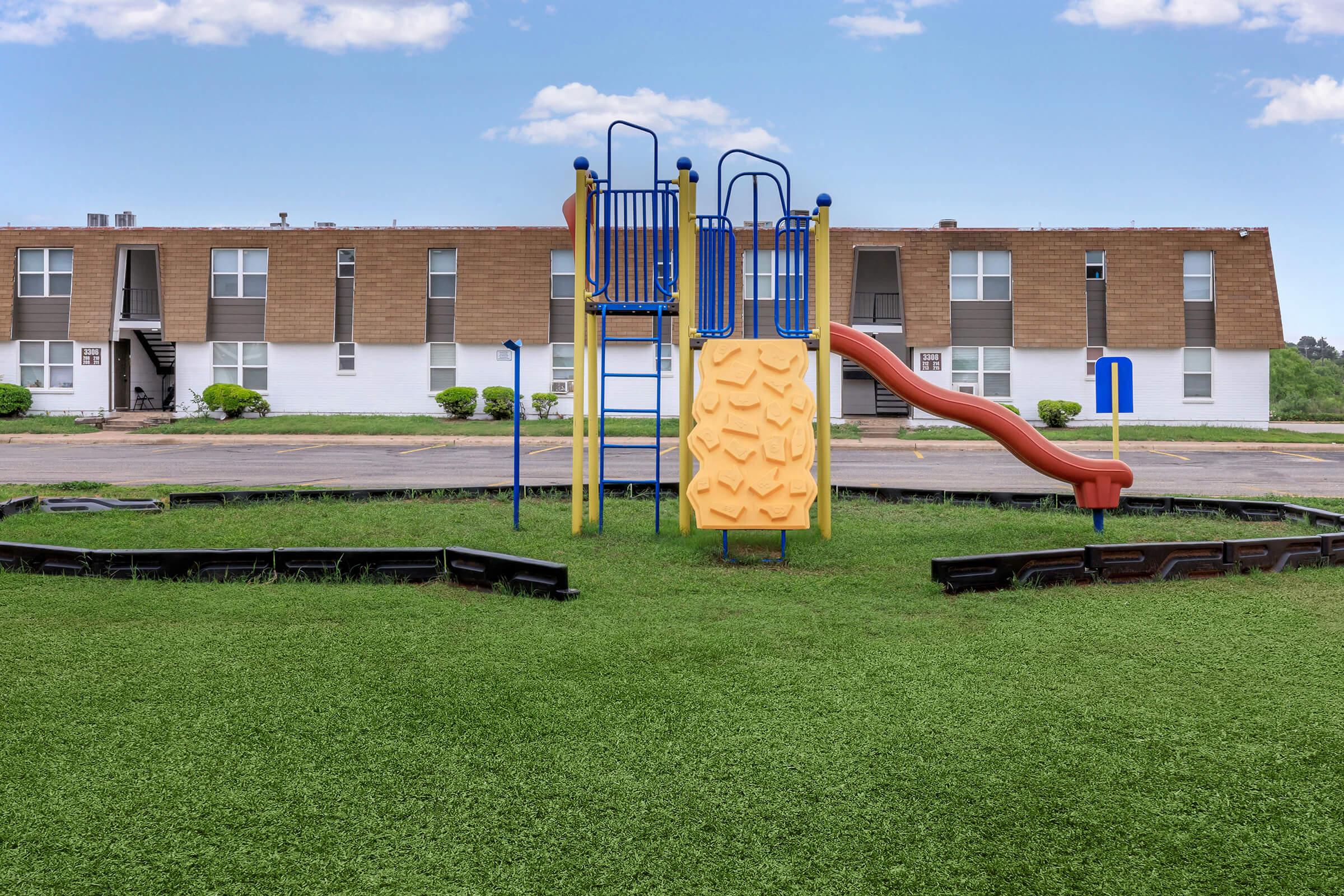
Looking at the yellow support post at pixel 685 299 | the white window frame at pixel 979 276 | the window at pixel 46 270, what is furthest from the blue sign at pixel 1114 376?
the window at pixel 46 270

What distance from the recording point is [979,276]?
3203 centimetres

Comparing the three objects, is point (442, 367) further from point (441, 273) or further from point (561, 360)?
point (561, 360)

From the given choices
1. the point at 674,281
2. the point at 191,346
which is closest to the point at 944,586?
the point at 674,281

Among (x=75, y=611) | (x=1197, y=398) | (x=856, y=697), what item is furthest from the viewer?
(x=1197, y=398)

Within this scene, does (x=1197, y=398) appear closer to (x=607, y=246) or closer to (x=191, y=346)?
(x=607, y=246)

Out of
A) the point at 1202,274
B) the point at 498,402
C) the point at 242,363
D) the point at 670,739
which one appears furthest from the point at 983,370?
the point at 670,739

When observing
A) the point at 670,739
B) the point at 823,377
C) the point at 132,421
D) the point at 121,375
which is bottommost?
the point at 670,739

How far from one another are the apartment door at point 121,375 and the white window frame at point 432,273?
11.3 metres

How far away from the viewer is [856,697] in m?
→ 4.55

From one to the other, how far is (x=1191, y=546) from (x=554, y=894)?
6394 mm

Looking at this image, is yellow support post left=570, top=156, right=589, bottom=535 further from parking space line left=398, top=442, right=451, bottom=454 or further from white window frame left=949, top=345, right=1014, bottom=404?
white window frame left=949, top=345, right=1014, bottom=404

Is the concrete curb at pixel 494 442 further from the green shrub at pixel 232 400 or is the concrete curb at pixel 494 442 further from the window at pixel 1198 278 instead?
the window at pixel 1198 278

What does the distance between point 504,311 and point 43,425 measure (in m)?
14.4

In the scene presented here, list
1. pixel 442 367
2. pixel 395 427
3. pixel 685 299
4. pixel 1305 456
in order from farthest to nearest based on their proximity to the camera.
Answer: pixel 442 367
pixel 395 427
pixel 1305 456
pixel 685 299
